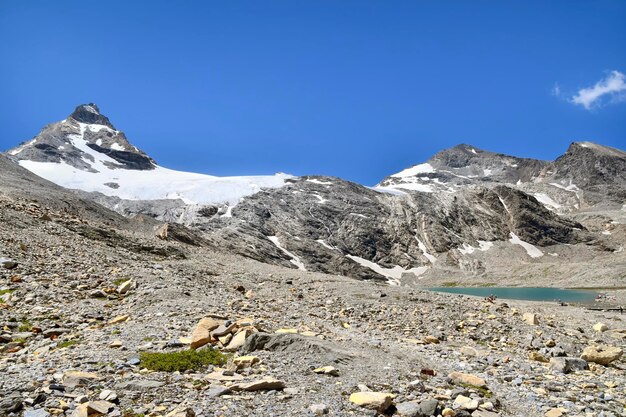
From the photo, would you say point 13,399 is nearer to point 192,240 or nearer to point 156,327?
point 156,327

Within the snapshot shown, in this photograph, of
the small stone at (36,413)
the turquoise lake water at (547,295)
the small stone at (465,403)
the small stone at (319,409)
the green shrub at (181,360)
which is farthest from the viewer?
the turquoise lake water at (547,295)

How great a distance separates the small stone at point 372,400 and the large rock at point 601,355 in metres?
14.0

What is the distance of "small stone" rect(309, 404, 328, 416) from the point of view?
10.0m

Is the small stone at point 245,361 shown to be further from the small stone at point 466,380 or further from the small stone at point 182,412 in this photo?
the small stone at point 466,380

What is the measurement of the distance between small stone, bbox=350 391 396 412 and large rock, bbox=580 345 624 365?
13962mm

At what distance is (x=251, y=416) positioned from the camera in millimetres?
9633

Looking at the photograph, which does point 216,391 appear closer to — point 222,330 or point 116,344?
point 222,330

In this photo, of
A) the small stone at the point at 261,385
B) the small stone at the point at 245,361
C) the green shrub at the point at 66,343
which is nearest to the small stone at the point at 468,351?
the small stone at the point at 245,361

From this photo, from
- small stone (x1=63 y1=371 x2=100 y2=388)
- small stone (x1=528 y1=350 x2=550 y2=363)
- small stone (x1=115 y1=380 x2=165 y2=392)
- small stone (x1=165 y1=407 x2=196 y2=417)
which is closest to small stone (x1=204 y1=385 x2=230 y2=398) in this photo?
small stone (x1=165 y1=407 x2=196 y2=417)

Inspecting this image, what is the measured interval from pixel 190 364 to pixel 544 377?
12569 millimetres

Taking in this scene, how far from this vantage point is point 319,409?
398 inches

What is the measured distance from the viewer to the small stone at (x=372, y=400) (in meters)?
10.5

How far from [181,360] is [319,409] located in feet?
15.4

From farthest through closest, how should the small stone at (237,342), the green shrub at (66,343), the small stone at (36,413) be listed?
the green shrub at (66,343), the small stone at (237,342), the small stone at (36,413)
